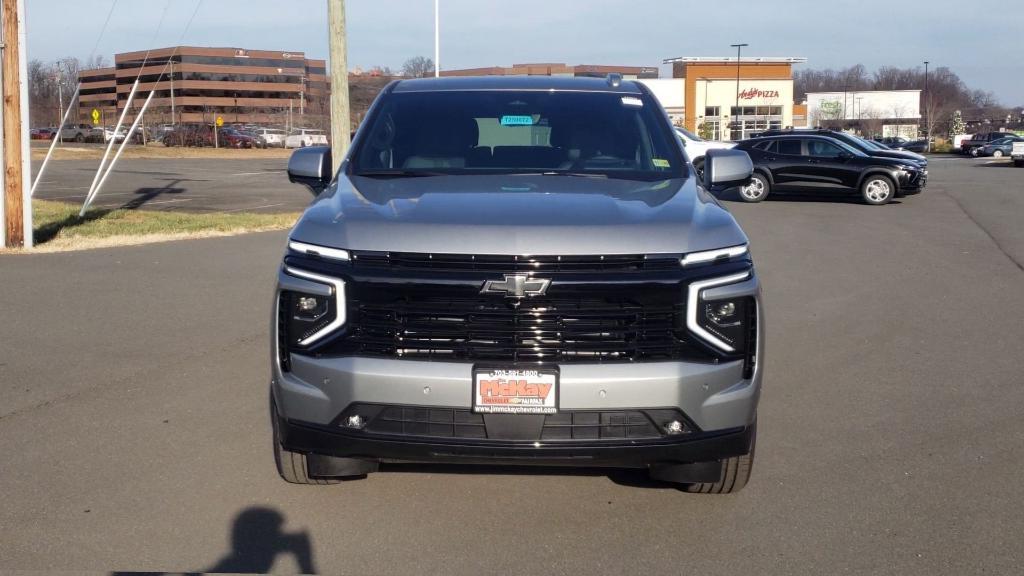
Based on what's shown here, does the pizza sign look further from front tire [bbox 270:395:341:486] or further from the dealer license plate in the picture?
the dealer license plate

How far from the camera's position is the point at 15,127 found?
520 inches

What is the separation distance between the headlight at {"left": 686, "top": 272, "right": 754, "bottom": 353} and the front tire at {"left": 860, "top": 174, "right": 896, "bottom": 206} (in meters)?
20.0

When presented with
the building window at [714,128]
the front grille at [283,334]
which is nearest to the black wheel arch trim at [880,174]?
the front grille at [283,334]

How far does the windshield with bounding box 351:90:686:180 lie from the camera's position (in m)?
5.33

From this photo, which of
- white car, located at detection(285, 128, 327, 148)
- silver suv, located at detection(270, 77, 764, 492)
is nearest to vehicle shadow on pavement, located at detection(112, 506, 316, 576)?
silver suv, located at detection(270, 77, 764, 492)

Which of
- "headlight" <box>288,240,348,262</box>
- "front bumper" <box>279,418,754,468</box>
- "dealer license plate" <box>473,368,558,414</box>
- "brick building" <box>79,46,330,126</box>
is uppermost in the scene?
"brick building" <box>79,46,330,126</box>

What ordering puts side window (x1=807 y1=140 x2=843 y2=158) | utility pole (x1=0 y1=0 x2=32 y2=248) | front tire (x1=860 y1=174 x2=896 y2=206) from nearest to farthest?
Result: 1. utility pole (x1=0 y1=0 x2=32 y2=248)
2. front tire (x1=860 y1=174 x2=896 y2=206)
3. side window (x1=807 y1=140 x2=843 y2=158)

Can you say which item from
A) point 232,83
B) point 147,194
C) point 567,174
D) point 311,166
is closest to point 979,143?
point 147,194

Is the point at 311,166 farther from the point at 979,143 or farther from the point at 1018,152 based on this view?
the point at 979,143

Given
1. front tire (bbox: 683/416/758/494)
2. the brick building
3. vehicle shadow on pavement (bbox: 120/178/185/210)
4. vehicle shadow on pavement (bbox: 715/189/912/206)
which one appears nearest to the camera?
front tire (bbox: 683/416/758/494)

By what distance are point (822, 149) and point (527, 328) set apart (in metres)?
21.3

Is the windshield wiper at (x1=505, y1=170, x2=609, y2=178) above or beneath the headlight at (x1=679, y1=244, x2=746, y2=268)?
above

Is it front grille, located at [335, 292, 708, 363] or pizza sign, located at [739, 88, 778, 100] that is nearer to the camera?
front grille, located at [335, 292, 708, 363]

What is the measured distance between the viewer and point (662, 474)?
4.49m
